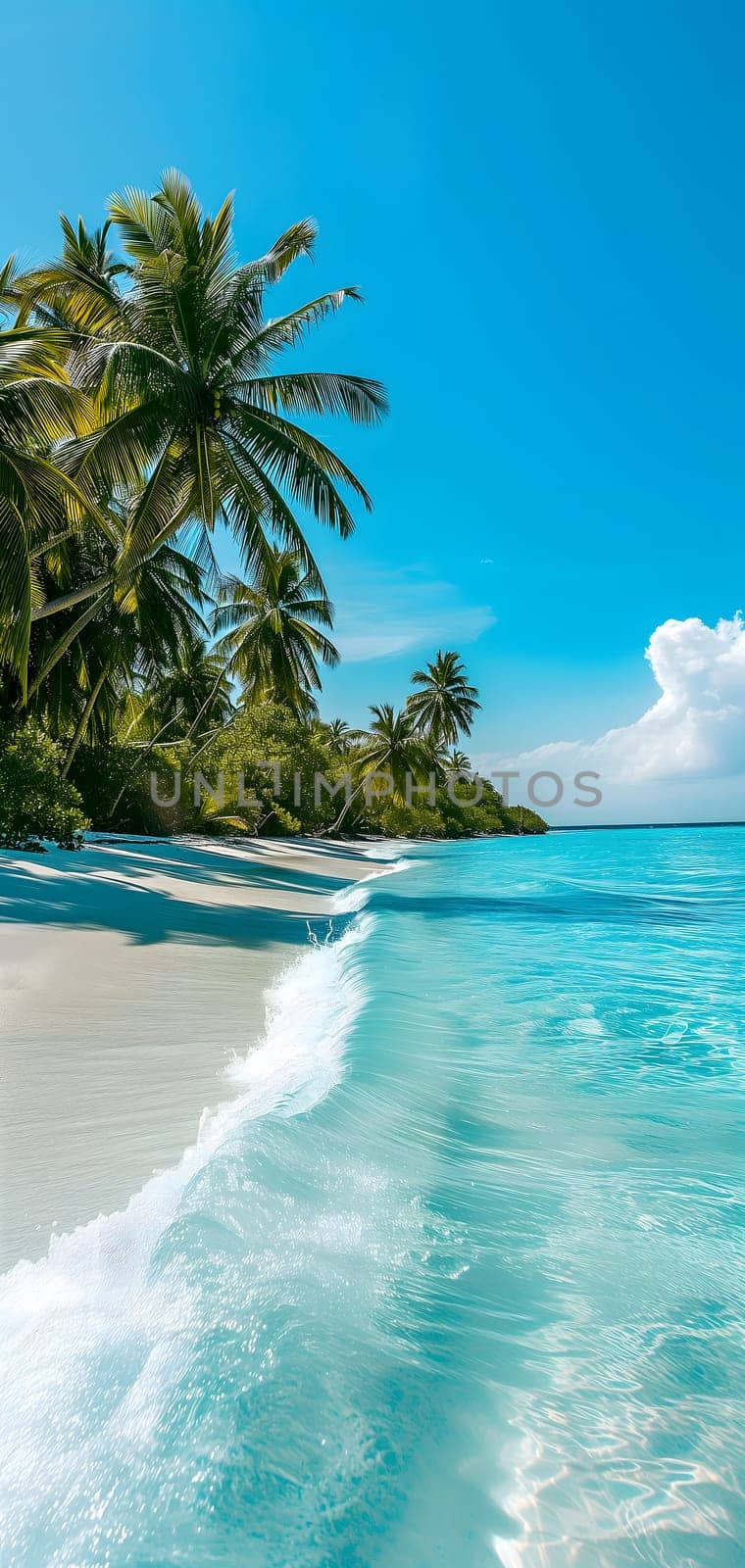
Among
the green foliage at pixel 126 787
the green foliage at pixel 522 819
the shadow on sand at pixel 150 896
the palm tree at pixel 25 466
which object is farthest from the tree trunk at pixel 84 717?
the green foliage at pixel 522 819

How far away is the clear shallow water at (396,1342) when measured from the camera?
1.08 m

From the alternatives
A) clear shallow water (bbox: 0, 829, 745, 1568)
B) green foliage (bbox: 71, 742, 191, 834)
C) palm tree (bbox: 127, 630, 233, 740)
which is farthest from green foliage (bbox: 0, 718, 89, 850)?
A: palm tree (bbox: 127, 630, 233, 740)

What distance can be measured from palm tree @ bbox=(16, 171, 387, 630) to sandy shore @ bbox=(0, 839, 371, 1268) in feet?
21.8

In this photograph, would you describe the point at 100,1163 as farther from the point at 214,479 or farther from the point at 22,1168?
the point at 214,479

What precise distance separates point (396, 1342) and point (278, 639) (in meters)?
20.3

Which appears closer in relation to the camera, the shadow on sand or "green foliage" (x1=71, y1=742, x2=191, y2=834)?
the shadow on sand

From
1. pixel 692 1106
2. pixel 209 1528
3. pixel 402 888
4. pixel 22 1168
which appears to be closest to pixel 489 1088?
pixel 692 1106

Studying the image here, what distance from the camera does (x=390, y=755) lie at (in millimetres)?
35469

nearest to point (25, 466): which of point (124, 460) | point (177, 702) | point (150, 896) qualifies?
point (124, 460)

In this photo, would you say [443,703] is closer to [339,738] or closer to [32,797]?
[339,738]

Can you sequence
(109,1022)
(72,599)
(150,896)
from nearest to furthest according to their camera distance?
(109,1022)
(150,896)
(72,599)

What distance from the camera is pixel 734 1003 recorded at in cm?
530

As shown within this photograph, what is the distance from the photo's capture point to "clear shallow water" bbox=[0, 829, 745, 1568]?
1076mm

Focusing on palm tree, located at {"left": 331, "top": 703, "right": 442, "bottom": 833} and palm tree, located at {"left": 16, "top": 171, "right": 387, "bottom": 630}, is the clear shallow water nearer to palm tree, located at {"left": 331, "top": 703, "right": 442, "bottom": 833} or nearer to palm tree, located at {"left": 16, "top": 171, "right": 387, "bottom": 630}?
palm tree, located at {"left": 16, "top": 171, "right": 387, "bottom": 630}
